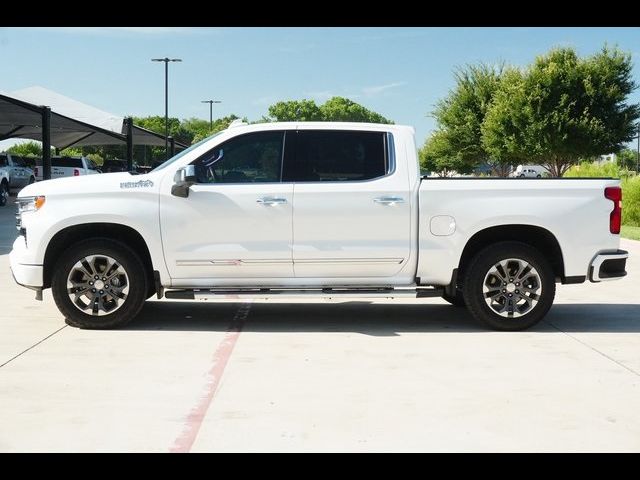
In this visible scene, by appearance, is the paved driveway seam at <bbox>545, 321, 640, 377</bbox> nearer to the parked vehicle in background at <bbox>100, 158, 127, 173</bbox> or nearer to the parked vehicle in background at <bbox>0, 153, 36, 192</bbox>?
the parked vehicle in background at <bbox>0, 153, 36, 192</bbox>

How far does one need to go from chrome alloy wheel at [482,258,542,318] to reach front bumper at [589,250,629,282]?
54 cm

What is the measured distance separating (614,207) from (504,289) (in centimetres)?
129

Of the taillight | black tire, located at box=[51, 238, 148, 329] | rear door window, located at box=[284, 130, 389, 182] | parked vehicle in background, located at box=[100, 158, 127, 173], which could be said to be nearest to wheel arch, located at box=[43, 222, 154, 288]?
black tire, located at box=[51, 238, 148, 329]

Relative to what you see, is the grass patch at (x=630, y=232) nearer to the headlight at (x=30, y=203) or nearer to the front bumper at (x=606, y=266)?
the front bumper at (x=606, y=266)

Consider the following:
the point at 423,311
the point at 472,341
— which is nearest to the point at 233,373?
the point at 472,341

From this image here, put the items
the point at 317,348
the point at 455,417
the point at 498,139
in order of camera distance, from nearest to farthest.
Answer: the point at 455,417
the point at 317,348
the point at 498,139

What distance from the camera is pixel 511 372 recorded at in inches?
263

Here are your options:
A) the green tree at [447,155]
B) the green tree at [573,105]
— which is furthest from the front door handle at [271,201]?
the green tree at [447,155]

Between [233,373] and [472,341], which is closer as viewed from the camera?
[233,373]

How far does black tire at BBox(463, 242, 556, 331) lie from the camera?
27.2 ft

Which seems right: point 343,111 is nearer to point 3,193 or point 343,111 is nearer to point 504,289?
point 3,193

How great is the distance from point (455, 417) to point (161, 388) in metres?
2.04
